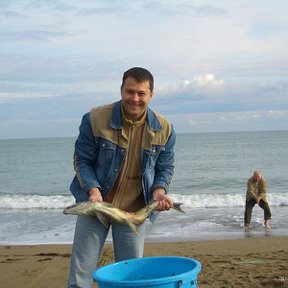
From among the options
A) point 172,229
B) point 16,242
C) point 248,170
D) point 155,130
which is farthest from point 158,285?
point 248,170

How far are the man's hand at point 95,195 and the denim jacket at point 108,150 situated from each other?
0.04m

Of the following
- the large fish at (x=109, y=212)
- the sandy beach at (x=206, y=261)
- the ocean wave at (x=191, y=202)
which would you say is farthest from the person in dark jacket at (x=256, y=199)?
the large fish at (x=109, y=212)

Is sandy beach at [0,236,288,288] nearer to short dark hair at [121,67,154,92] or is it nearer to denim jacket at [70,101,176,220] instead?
denim jacket at [70,101,176,220]

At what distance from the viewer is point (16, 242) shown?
35.8 feet

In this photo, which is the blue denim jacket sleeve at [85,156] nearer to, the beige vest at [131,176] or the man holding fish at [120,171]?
the man holding fish at [120,171]

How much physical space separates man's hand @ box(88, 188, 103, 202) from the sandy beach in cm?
284

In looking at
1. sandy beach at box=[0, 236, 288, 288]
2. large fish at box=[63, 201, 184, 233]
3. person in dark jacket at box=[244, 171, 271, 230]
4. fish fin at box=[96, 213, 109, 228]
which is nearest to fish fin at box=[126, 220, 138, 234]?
large fish at box=[63, 201, 184, 233]

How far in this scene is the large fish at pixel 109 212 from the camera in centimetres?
391

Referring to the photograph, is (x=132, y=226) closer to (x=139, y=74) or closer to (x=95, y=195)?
(x=95, y=195)

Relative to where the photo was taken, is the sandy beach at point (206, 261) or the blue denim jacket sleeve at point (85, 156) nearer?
the blue denim jacket sleeve at point (85, 156)

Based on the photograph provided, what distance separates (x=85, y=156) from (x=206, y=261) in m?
4.33

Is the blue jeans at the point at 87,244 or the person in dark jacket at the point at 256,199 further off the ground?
the blue jeans at the point at 87,244

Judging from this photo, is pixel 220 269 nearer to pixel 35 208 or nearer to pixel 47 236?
pixel 47 236

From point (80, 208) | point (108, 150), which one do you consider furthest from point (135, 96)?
point (80, 208)
